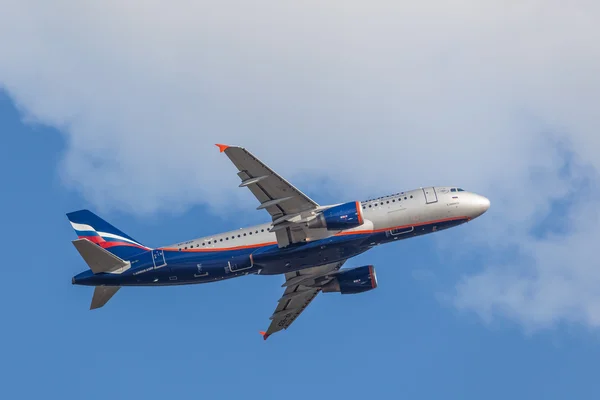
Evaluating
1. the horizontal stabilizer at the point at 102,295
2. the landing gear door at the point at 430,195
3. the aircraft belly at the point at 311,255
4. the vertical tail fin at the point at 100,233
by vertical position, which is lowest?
the aircraft belly at the point at 311,255

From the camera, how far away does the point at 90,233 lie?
94.0 metres

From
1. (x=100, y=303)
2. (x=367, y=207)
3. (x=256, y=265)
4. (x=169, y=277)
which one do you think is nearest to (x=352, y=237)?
(x=367, y=207)

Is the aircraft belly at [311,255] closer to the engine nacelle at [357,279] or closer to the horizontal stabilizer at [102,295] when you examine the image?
the engine nacelle at [357,279]

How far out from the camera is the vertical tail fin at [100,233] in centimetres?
9300

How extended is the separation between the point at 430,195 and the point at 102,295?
32332mm

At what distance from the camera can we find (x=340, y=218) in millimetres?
84938

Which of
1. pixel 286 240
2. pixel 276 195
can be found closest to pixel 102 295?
pixel 286 240

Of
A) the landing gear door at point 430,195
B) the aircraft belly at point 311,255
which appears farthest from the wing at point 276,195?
the landing gear door at point 430,195

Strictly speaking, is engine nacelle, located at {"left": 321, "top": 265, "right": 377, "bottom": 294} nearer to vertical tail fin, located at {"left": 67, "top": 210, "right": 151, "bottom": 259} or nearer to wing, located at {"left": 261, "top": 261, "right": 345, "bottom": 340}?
wing, located at {"left": 261, "top": 261, "right": 345, "bottom": 340}

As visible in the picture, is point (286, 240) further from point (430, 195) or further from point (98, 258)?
point (98, 258)

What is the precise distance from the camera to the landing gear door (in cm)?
8775

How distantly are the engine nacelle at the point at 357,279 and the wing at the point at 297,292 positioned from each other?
44.0 inches

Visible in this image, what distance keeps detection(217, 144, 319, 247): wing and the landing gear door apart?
10.2 m

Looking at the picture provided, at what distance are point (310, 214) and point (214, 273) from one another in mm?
10863
